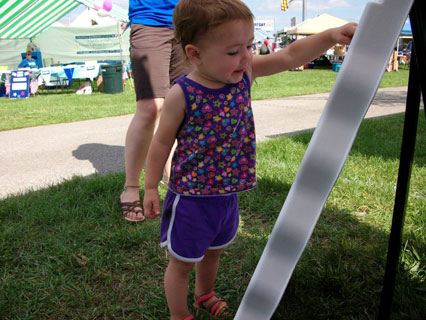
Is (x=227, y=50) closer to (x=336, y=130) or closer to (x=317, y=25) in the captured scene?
(x=336, y=130)

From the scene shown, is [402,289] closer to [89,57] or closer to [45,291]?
[45,291]

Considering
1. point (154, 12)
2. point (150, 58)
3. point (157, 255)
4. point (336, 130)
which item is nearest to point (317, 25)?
point (154, 12)

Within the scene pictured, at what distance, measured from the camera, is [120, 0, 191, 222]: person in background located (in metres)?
2.64

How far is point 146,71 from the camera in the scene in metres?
2.65

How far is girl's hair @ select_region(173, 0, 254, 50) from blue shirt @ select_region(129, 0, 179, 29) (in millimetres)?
1402

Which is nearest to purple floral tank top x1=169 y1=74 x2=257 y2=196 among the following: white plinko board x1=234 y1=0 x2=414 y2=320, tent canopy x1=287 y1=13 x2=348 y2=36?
white plinko board x1=234 y1=0 x2=414 y2=320

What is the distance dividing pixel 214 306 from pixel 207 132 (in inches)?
30.4

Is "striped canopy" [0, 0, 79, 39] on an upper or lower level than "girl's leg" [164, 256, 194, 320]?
upper

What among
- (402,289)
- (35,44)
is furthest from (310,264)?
(35,44)

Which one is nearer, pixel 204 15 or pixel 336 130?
pixel 336 130

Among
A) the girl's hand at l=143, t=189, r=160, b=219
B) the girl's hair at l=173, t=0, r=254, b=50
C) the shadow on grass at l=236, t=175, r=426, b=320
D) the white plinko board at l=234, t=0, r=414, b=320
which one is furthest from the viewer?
the shadow on grass at l=236, t=175, r=426, b=320

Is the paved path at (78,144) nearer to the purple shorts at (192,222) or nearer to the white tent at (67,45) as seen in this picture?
the purple shorts at (192,222)

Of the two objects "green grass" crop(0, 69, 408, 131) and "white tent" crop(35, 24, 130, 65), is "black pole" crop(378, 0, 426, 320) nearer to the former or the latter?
"green grass" crop(0, 69, 408, 131)

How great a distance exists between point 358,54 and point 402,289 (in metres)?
1.40
